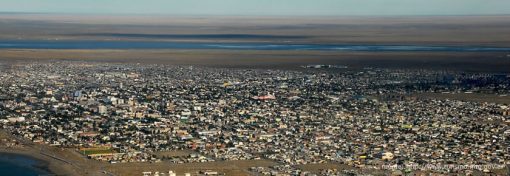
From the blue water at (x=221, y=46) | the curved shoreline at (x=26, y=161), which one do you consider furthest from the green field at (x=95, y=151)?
the blue water at (x=221, y=46)

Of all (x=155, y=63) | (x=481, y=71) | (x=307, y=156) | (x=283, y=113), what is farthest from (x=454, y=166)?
(x=155, y=63)

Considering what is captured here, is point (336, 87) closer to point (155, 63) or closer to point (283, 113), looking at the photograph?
point (283, 113)

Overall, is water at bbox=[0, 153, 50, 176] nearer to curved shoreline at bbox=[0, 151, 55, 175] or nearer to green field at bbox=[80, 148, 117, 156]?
curved shoreline at bbox=[0, 151, 55, 175]

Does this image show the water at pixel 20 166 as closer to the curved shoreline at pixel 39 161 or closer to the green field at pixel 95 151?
the curved shoreline at pixel 39 161

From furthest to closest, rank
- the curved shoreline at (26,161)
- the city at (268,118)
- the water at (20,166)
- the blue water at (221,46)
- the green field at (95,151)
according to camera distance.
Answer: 1. the blue water at (221,46)
2. the green field at (95,151)
3. the city at (268,118)
4. the curved shoreline at (26,161)
5. the water at (20,166)

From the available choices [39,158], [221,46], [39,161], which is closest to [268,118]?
[39,158]

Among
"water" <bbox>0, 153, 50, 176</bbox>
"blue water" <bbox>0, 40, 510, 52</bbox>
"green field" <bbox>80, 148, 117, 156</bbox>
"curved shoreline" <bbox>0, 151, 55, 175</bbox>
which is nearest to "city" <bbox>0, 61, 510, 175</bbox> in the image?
"green field" <bbox>80, 148, 117, 156</bbox>
